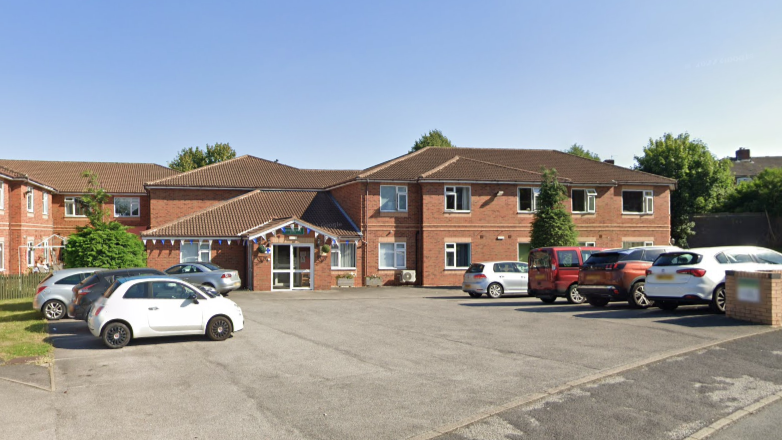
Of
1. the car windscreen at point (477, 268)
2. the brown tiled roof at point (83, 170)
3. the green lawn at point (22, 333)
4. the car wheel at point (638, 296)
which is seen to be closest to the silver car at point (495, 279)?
the car windscreen at point (477, 268)

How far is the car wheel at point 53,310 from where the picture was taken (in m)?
18.2

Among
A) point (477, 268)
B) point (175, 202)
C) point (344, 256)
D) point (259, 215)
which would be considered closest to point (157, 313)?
point (477, 268)

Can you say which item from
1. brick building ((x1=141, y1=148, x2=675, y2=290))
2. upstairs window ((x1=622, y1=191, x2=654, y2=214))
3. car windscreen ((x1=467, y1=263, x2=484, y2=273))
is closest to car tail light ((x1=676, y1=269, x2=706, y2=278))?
car windscreen ((x1=467, y1=263, x2=484, y2=273))

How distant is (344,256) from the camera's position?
1297 inches

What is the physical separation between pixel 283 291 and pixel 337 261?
447 centimetres

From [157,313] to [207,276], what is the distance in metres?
12.8

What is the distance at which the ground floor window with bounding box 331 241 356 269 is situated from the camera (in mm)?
32781

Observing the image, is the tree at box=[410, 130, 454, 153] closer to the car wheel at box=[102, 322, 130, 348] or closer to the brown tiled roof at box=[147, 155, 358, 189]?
the brown tiled roof at box=[147, 155, 358, 189]

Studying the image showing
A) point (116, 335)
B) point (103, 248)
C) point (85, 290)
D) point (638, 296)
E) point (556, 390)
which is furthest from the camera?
point (103, 248)

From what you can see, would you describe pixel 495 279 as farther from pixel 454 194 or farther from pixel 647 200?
pixel 647 200

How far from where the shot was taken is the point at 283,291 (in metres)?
29.1

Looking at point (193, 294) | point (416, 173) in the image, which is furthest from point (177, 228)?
point (193, 294)

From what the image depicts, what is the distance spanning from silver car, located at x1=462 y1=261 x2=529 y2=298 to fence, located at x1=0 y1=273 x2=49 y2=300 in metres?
15.9

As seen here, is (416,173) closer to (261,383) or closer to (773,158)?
(261,383)
